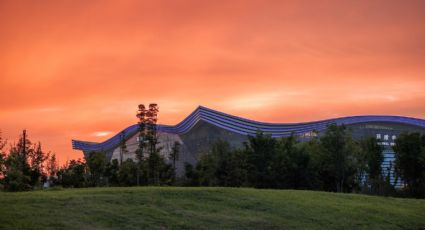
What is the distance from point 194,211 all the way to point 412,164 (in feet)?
80.0

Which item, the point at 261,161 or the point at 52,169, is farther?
the point at 52,169

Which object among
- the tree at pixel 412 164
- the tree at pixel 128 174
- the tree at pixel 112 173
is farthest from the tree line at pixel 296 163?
the tree at pixel 112 173

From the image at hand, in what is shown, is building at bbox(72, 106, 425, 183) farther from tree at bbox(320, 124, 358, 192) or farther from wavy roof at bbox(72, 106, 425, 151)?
tree at bbox(320, 124, 358, 192)

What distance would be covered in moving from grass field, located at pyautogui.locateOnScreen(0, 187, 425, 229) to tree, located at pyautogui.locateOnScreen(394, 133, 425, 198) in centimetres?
1391

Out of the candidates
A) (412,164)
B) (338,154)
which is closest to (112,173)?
(338,154)

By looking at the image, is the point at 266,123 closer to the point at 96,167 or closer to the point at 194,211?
the point at 96,167

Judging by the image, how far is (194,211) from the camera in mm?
17297

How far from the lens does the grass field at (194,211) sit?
14617 mm

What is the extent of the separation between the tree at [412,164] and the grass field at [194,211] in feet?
45.6

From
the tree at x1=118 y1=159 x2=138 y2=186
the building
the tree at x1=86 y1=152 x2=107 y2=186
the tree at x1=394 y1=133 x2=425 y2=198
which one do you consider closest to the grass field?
the tree at x1=394 y1=133 x2=425 y2=198

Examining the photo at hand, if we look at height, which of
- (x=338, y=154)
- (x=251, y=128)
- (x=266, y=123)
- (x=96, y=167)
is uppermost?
(x=266, y=123)

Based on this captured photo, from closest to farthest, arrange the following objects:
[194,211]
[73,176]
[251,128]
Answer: [194,211], [73,176], [251,128]

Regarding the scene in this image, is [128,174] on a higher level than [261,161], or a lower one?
lower

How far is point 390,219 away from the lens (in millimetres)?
20594
